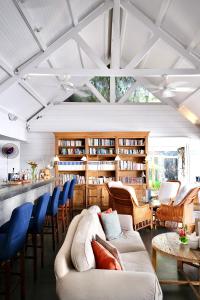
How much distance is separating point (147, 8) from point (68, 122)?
4372mm

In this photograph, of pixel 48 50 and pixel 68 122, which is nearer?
pixel 48 50

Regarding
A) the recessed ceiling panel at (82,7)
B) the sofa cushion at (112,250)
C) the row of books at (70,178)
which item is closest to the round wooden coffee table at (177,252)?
the sofa cushion at (112,250)

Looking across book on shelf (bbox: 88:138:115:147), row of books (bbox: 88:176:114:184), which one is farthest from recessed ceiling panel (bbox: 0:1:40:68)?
row of books (bbox: 88:176:114:184)

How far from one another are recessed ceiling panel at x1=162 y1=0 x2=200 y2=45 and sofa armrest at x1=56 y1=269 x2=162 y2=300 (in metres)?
4.49

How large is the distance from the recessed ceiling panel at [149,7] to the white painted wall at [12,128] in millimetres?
4124

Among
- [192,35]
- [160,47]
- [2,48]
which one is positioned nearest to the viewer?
[2,48]

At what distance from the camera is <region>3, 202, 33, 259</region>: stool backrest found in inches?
99.7

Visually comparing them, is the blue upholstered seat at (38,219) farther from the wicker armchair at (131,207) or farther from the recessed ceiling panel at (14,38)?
the recessed ceiling panel at (14,38)

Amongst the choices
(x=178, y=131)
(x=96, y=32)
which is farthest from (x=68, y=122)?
(x=178, y=131)

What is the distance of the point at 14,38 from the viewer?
4914mm

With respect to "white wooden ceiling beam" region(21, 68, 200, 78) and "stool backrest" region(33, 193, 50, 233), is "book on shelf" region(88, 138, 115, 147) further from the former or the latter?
"stool backrest" region(33, 193, 50, 233)

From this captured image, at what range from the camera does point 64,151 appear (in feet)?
28.1

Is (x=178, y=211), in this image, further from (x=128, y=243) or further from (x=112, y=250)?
(x=112, y=250)

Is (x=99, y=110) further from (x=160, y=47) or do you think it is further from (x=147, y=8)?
(x=147, y=8)
